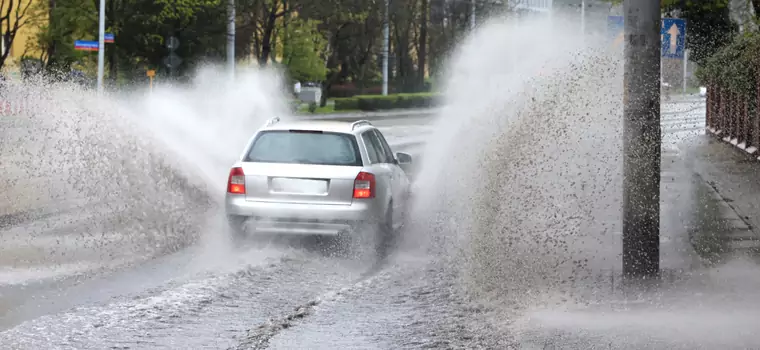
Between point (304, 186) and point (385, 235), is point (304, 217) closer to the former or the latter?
point (304, 186)

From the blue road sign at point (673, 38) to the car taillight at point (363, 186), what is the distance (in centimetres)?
1004

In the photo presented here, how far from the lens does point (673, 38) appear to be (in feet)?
68.9

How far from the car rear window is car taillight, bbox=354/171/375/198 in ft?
0.61

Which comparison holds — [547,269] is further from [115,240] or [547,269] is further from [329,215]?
[115,240]

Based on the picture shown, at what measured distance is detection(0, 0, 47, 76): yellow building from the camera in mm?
51616

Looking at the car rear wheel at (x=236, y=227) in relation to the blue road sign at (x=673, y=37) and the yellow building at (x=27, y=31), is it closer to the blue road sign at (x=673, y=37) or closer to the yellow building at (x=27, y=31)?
the blue road sign at (x=673, y=37)

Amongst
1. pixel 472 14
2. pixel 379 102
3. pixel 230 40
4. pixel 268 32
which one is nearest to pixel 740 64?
pixel 230 40

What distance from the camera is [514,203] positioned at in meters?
13.4

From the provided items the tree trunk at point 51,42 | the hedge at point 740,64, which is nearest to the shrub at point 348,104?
the tree trunk at point 51,42

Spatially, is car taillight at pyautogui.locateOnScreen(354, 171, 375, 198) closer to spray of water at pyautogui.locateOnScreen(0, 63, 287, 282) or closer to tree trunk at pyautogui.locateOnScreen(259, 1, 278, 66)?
spray of water at pyautogui.locateOnScreen(0, 63, 287, 282)

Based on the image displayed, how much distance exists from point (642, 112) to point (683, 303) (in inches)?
58.8

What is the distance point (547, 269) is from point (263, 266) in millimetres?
2415

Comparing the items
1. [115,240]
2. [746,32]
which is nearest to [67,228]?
[115,240]

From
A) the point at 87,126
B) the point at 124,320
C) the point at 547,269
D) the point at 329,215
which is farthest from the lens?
the point at 87,126
